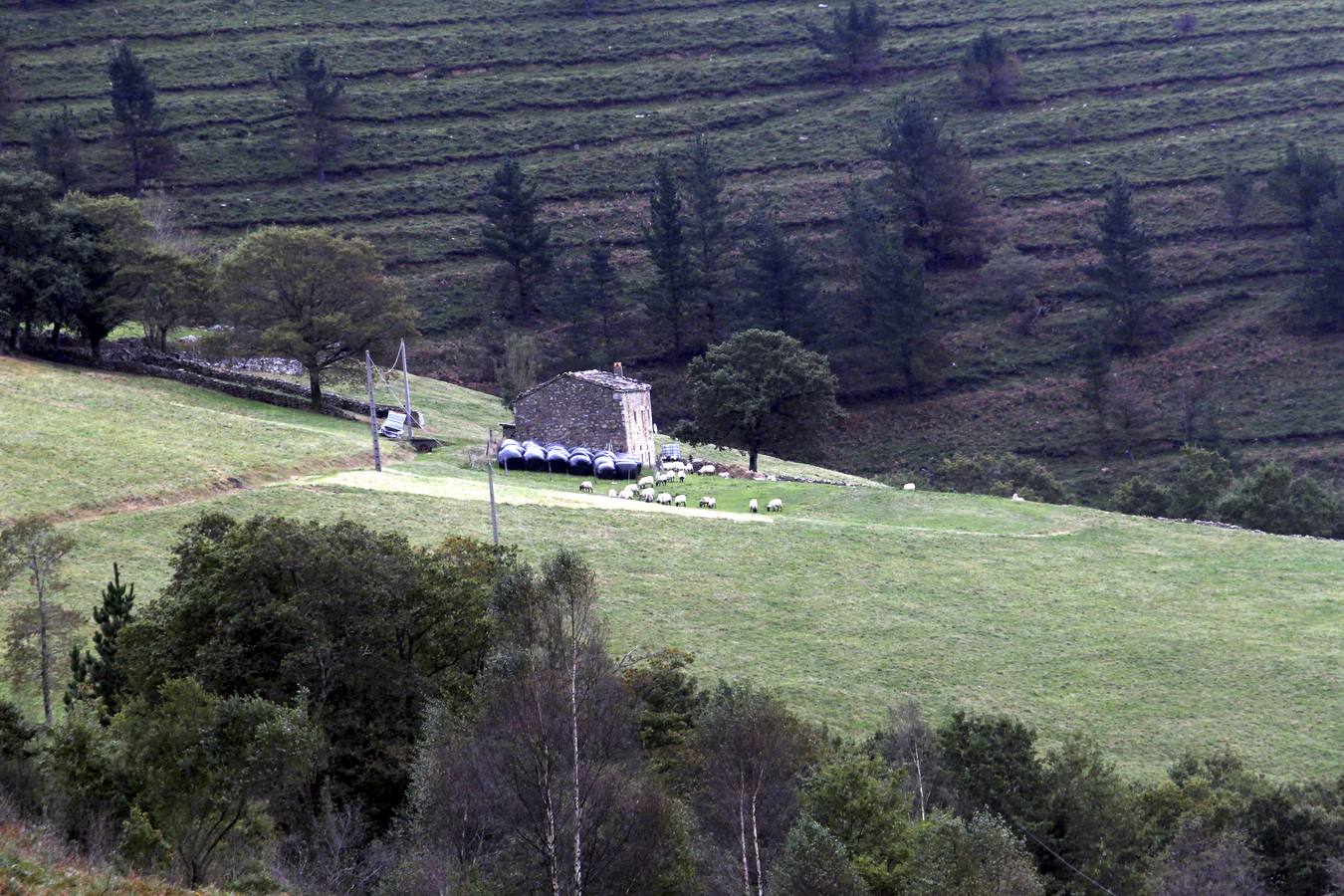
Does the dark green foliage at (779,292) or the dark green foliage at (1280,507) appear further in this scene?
the dark green foliage at (779,292)

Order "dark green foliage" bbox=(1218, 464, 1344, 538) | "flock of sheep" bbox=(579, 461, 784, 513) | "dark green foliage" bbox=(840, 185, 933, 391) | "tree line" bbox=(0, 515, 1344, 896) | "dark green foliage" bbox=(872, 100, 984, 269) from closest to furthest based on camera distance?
"tree line" bbox=(0, 515, 1344, 896)
"flock of sheep" bbox=(579, 461, 784, 513)
"dark green foliage" bbox=(1218, 464, 1344, 538)
"dark green foliage" bbox=(840, 185, 933, 391)
"dark green foliage" bbox=(872, 100, 984, 269)

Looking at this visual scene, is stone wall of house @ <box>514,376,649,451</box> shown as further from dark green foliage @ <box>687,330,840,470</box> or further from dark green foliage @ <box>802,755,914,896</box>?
dark green foliage @ <box>802,755,914,896</box>

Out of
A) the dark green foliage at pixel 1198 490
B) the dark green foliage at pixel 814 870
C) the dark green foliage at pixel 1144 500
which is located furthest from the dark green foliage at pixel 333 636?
the dark green foliage at pixel 1144 500

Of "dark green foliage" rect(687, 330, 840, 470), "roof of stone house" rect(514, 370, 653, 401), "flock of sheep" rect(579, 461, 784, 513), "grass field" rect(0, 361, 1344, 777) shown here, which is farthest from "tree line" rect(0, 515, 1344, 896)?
"dark green foliage" rect(687, 330, 840, 470)

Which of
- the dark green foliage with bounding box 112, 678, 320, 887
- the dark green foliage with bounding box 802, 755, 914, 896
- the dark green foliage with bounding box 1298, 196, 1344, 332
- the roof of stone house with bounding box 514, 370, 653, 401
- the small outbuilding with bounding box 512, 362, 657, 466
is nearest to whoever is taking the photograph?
the dark green foliage with bounding box 112, 678, 320, 887

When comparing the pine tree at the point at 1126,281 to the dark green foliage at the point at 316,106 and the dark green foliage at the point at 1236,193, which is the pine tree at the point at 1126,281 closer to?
the dark green foliage at the point at 1236,193

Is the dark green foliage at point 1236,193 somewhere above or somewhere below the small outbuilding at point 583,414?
above

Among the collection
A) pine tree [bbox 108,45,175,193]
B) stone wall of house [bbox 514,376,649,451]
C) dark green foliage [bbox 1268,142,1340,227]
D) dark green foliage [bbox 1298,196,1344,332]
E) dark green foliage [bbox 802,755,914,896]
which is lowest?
dark green foliage [bbox 802,755,914,896]
